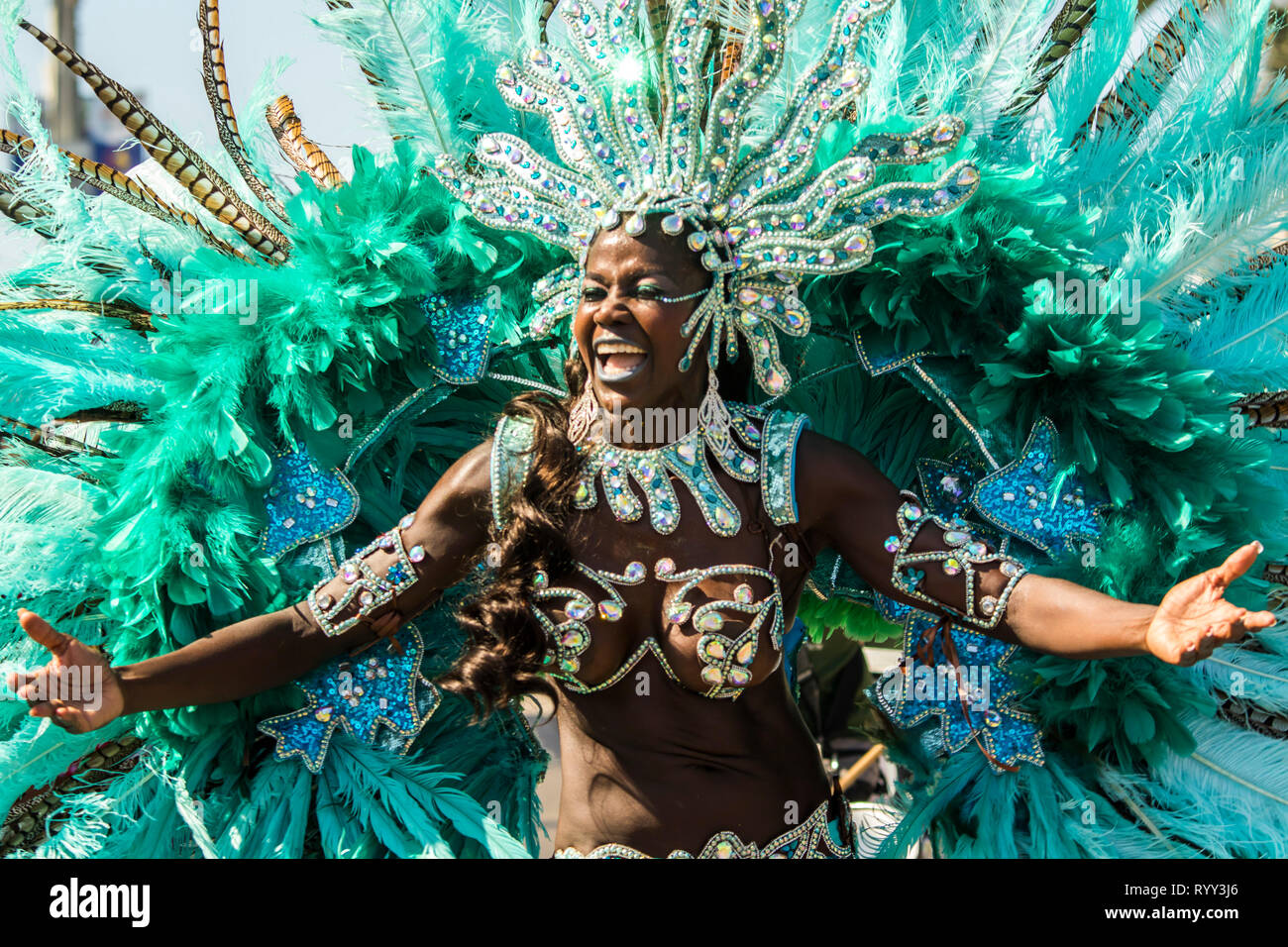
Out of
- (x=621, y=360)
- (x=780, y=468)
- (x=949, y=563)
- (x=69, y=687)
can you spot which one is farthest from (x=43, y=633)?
(x=949, y=563)

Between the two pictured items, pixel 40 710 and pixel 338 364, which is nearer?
pixel 40 710

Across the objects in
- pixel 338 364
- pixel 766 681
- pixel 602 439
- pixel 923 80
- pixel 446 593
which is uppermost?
pixel 923 80

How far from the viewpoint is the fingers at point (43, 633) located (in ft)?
7.41

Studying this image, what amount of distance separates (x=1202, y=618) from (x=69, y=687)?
2.08 m

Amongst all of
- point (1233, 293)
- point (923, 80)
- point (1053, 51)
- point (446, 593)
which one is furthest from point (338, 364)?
point (1233, 293)

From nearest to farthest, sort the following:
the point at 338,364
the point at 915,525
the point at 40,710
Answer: the point at 40,710, the point at 915,525, the point at 338,364

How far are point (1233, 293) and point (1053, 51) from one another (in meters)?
0.68

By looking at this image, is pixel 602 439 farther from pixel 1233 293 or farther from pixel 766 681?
pixel 1233 293

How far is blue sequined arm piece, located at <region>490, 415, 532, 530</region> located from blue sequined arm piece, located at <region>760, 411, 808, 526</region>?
494mm

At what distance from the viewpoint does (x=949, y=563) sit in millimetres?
2498

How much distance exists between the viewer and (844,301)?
2838 millimetres

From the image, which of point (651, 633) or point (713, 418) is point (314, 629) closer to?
point (651, 633)

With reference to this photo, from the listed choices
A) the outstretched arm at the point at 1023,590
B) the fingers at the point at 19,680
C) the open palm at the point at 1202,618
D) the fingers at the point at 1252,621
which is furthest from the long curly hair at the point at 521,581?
the fingers at the point at 1252,621

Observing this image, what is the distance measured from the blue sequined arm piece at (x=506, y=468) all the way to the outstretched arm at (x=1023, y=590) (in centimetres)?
58
